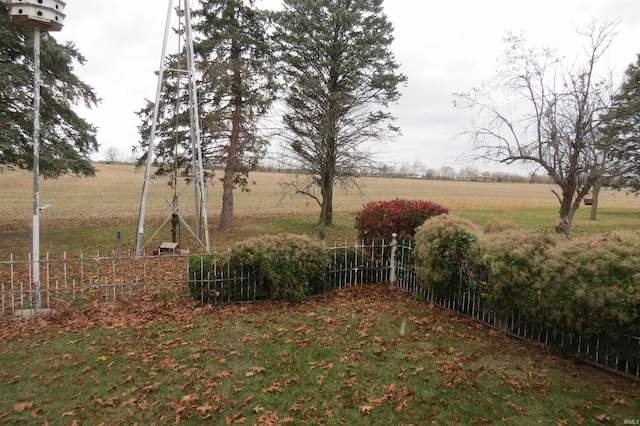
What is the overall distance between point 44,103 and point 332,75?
1139cm

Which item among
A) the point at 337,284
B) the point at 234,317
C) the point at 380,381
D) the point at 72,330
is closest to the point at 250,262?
the point at 234,317

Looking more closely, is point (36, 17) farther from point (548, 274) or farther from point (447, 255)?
point (548, 274)

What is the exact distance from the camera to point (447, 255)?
21.0ft

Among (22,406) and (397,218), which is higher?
(397,218)

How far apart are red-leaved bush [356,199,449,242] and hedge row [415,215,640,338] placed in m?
1.74

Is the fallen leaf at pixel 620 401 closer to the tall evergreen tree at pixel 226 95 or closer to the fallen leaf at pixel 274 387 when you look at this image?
the fallen leaf at pixel 274 387

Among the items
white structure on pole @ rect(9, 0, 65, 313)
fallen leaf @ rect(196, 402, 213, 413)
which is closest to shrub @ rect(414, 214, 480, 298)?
fallen leaf @ rect(196, 402, 213, 413)

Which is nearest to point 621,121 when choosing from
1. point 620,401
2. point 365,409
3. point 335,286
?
point 335,286

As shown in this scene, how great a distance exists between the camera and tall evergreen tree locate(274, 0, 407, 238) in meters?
15.0

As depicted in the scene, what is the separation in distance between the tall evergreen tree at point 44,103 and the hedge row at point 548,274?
543 inches

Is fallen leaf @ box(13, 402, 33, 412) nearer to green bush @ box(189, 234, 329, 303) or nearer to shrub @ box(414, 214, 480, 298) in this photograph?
green bush @ box(189, 234, 329, 303)

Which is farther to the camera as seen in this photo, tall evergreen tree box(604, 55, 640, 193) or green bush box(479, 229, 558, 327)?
tall evergreen tree box(604, 55, 640, 193)

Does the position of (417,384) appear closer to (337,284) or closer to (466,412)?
(466,412)

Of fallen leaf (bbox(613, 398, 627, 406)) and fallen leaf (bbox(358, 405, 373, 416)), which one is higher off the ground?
fallen leaf (bbox(613, 398, 627, 406))
